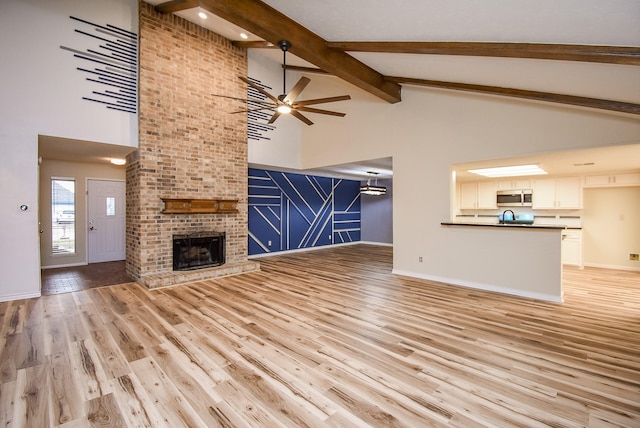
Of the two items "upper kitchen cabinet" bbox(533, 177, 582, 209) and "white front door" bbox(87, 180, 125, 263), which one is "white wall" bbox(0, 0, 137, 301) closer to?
"white front door" bbox(87, 180, 125, 263)

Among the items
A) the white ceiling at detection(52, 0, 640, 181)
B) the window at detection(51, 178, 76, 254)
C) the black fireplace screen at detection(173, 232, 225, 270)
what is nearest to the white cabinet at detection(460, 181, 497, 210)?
the white ceiling at detection(52, 0, 640, 181)

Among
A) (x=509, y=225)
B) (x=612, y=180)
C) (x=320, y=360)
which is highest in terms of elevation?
Answer: (x=612, y=180)

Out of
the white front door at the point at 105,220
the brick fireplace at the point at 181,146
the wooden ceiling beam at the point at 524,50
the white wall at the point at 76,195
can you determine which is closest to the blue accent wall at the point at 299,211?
the brick fireplace at the point at 181,146

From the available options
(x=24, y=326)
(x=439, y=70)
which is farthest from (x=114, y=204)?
(x=439, y=70)

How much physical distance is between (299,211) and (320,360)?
664 cm

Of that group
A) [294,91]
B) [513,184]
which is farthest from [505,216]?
[294,91]

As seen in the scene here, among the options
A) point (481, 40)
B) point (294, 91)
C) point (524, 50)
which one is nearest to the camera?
point (524, 50)

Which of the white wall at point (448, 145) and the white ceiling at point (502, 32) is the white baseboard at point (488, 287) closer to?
the white wall at point (448, 145)

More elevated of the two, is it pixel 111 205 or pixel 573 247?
pixel 111 205

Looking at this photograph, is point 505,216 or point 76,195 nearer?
point 76,195

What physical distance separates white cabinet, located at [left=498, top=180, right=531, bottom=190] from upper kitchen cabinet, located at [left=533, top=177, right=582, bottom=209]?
0.16 metres

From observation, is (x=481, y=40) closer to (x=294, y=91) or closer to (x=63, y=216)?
(x=294, y=91)

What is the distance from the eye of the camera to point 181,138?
18.2 feet

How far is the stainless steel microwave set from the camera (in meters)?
7.00
